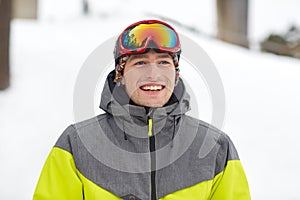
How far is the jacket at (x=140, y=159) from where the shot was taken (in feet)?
7.69

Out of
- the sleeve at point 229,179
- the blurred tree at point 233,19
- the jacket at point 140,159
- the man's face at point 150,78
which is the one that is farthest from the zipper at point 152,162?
the blurred tree at point 233,19

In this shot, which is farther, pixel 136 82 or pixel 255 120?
pixel 255 120

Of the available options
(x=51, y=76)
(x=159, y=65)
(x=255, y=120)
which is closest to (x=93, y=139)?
(x=159, y=65)

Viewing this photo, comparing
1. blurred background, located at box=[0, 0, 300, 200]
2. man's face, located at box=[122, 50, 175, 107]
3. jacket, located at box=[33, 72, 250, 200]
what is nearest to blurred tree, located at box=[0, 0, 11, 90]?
blurred background, located at box=[0, 0, 300, 200]

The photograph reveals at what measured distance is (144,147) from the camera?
2402 mm

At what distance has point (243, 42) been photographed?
11.3 meters

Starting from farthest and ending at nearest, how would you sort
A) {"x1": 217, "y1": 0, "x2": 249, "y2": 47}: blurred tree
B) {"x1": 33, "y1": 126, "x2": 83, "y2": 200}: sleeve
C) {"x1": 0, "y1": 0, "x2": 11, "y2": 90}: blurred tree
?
{"x1": 217, "y1": 0, "x2": 249, "y2": 47}: blurred tree < {"x1": 0, "y1": 0, "x2": 11, "y2": 90}: blurred tree < {"x1": 33, "y1": 126, "x2": 83, "y2": 200}: sleeve

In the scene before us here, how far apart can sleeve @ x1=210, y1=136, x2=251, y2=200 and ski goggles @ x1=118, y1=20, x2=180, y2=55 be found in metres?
0.51

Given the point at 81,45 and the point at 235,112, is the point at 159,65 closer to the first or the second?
the point at 235,112

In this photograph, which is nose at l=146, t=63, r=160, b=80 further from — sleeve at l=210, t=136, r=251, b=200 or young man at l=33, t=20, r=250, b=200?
sleeve at l=210, t=136, r=251, b=200

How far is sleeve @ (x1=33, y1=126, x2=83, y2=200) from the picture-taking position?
2.32 m

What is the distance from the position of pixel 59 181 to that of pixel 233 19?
9747 mm

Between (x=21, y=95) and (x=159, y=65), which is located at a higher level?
(x=159, y=65)

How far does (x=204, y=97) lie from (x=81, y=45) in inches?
109
